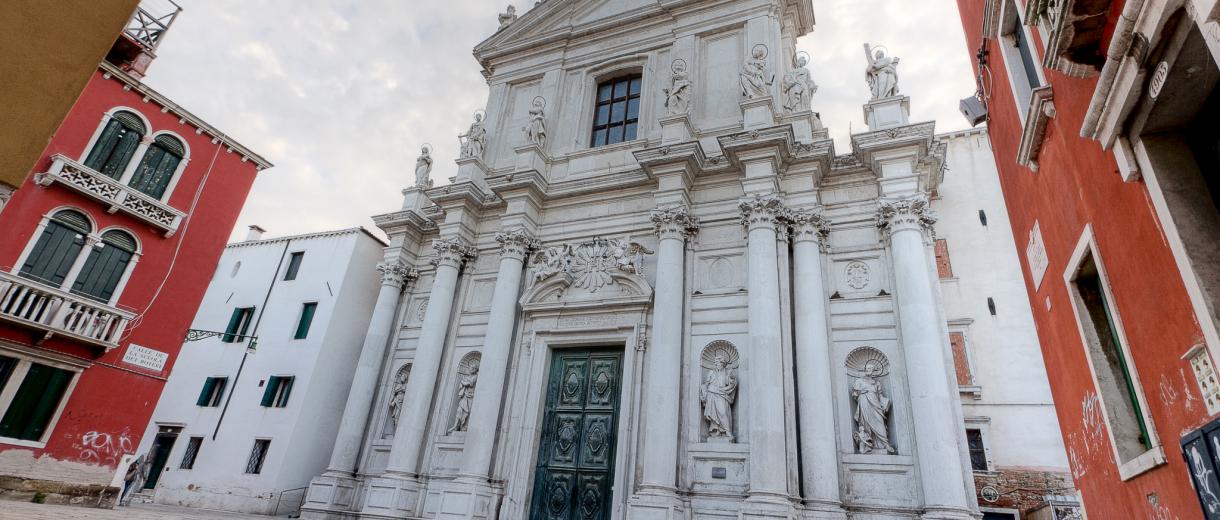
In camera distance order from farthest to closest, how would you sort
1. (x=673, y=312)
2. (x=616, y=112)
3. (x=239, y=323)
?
1. (x=239, y=323)
2. (x=616, y=112)
3. (x=673, y=312)

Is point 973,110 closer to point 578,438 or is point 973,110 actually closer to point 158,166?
point 578,438

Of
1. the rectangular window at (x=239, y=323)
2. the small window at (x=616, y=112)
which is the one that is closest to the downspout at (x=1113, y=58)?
the small window at (x=616, y=112)

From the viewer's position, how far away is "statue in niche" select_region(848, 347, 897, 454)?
1009 centimetres

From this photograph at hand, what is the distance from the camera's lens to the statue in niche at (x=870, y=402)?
10086 millimetres

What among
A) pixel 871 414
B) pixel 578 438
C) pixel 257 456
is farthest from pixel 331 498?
pixel 871 414

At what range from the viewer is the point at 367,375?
1445 cm

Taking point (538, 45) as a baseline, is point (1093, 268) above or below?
below

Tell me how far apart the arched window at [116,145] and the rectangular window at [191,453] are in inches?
310

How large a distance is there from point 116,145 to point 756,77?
1324cm

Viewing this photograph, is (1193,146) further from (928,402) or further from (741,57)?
(741,57)

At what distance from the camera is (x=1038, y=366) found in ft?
51.2

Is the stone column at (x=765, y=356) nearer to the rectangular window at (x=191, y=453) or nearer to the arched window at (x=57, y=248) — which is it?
the arched window at (x=57, y=248)

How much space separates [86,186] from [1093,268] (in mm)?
15598

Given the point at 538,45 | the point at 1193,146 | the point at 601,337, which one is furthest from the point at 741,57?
the point at 1193,146
